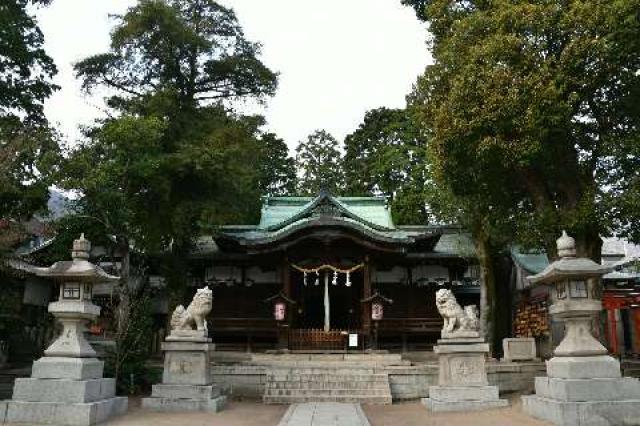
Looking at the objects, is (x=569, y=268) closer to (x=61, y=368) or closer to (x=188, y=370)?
(x=188, y=370)

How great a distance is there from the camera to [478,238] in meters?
21.6

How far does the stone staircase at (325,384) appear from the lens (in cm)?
1488

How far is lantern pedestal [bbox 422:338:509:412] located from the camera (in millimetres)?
12836

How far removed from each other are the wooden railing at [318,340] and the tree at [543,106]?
339 inches

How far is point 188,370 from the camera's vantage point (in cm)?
1320

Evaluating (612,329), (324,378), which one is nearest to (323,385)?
(324,378)

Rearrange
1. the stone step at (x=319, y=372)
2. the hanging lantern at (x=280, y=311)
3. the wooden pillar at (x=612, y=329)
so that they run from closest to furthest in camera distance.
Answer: the stone step at (x=319, y=372) → the hanging lantern at (x=280, y=311) → the wooden pillar at (x=612, y=329)

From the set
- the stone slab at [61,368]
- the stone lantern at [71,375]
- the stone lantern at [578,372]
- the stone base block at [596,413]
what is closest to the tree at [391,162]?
the stone lantern at [578,372]

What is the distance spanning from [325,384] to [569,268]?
7.99 m

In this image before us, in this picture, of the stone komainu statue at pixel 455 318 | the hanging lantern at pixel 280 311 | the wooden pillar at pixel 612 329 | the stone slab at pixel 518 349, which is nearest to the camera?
the stone komainu statue at pixel 455 318

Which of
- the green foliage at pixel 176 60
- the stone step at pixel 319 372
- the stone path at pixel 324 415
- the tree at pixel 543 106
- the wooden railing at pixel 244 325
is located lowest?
the stone path at pixel 324 415

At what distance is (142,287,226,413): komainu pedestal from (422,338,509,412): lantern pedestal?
555 cm

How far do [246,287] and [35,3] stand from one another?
13.6 meters

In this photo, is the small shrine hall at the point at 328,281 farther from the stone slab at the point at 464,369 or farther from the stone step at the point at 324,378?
the stone slab at the point at 464,369
